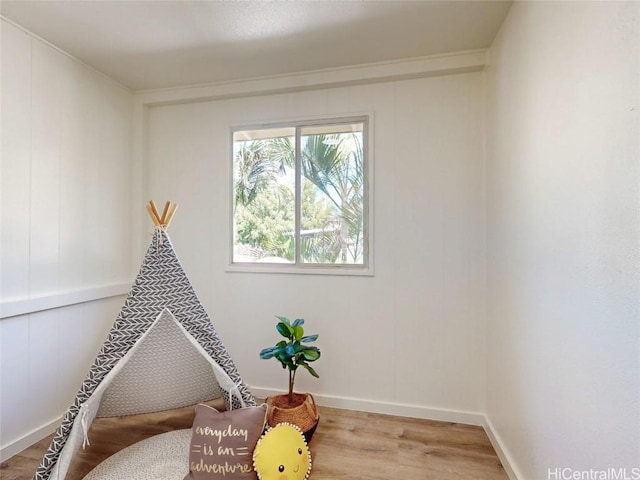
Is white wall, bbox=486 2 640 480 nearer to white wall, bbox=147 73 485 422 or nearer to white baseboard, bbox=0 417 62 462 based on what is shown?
white wall, bbox=147 73 485 422

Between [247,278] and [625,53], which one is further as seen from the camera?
[247,278]

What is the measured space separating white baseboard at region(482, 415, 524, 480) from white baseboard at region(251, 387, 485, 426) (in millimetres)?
110

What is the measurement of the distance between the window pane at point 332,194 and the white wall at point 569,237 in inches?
40.9

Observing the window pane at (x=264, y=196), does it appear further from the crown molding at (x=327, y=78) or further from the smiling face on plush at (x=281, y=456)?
the smiling face on plush at (x=281, y=456)

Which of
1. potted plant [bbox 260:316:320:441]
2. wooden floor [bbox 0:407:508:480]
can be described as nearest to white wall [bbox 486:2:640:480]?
wooden floor [bbox 0:407:508:480]

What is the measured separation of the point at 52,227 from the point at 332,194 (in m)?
2.06

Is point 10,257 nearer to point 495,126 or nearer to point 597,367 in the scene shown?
point 597,367

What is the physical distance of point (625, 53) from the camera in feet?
3.07

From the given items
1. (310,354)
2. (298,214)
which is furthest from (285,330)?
(298,214)

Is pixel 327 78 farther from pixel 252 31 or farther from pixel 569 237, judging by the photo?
pixel 569 237

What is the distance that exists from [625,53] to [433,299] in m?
1.79

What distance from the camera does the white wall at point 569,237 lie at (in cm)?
94

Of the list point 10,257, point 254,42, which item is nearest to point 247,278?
point 10,257

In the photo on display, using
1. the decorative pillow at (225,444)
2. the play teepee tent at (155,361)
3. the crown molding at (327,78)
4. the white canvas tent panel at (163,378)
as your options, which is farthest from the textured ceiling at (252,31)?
the decorative pillow at (225,444)
